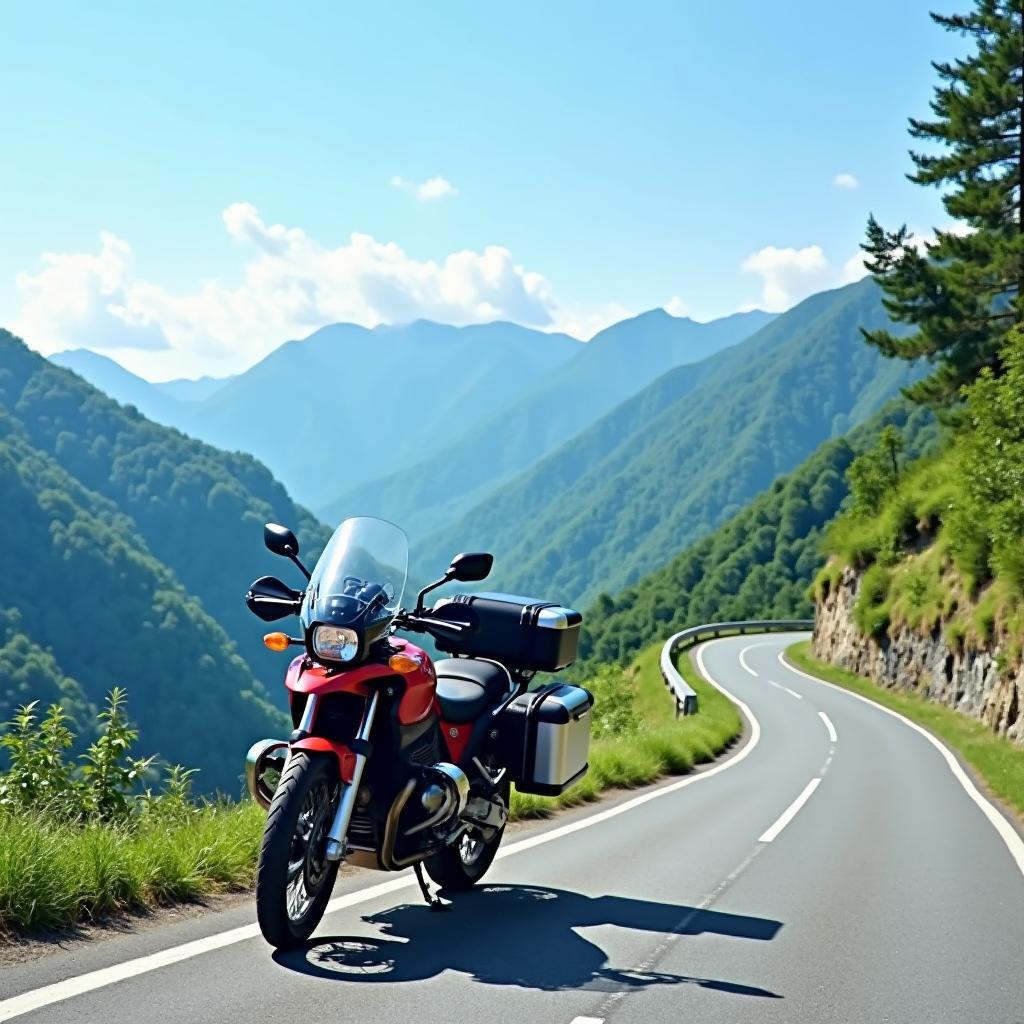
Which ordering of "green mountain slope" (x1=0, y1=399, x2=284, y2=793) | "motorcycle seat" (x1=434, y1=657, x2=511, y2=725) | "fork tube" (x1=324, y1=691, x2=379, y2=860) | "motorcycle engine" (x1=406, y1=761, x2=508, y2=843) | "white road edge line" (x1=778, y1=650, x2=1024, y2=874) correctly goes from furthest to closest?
1. "green mountain slope" (x1=0, y1=399, x2=284, y2=793)
2. "white road edge line" (x1=778, y1=650, x2=1024, y2=874)
3. "motorcycle seat" (x1=434, y1=657, x2=511, y2=725)
4. "motorcycle engine" (x1=406, y1=761, x2=508, y2=843)
5. "fork tube" (x1=324, y1=691, x2=379, y2=860)

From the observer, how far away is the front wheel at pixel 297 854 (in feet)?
15.5

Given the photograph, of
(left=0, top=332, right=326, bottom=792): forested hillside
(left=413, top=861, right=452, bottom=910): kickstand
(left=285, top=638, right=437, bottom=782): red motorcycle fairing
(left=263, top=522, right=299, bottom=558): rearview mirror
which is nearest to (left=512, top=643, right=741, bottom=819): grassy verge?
(left=413, top=861, right=452, bottom=910): kickstand

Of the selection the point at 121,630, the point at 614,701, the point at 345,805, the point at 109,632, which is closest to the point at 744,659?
the point at 614,701

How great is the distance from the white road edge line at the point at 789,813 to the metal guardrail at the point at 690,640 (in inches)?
389

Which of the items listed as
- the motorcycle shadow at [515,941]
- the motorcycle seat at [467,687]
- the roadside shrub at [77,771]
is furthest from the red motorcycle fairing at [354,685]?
the roadside shrub at [77,771]

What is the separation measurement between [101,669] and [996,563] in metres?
105

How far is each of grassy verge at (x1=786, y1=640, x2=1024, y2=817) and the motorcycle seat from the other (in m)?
9.28

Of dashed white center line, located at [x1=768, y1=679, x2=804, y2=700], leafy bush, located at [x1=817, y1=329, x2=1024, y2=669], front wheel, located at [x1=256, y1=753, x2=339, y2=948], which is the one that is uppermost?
leafy bush, located at [x1=817, y1=329, x2=1024, y2=669]

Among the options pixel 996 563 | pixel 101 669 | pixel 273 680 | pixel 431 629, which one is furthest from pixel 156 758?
pixel 273 680

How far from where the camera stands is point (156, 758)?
7109 mm

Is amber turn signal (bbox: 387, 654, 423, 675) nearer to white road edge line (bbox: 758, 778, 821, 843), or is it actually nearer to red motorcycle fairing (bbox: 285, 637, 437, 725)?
red motorcycle fairing (bbox: 285, 637, 437, 725)

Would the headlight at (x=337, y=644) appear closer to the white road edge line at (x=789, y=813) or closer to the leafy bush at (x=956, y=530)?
the white road edge line at (x=789, y=813)

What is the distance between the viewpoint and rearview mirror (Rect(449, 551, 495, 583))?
220 inches

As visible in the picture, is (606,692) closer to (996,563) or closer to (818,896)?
(996,563)
